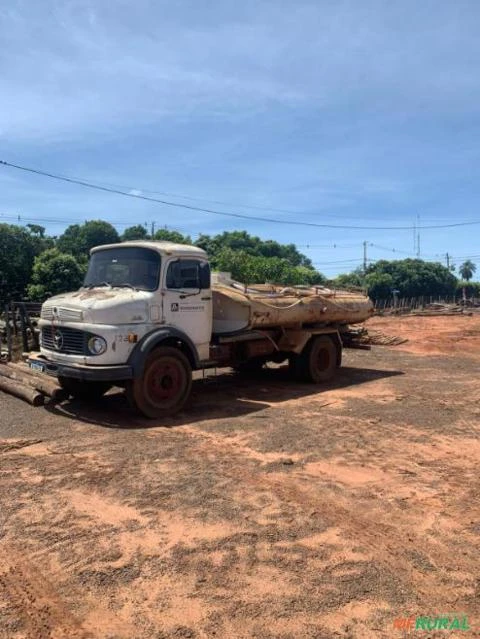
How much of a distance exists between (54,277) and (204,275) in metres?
19.5

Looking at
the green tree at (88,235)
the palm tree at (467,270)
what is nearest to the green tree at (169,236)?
the green tree at (88,235)

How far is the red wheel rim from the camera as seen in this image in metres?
7.85

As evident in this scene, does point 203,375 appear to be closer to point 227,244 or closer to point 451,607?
point 451,607

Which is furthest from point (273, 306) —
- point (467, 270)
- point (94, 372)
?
point (467, 270)

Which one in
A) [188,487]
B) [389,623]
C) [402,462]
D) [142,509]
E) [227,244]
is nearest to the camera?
[389,623]

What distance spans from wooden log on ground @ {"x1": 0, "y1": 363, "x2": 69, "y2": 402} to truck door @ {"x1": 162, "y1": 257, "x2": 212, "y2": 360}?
1.97 metres

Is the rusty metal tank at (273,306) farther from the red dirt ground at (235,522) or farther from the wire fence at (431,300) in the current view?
the wire fence at (431,300)

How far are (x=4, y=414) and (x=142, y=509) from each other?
4225 millimetres

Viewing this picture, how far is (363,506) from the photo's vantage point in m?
4.77

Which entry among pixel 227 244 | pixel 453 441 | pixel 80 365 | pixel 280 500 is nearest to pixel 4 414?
pixel 80 365

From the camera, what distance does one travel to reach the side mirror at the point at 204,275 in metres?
8.85

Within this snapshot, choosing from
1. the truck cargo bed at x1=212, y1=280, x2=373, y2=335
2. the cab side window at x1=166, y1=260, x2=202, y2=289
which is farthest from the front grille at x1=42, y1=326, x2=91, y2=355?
the truck cargo bed at x1=212, y1=280, x2=373, y2=335

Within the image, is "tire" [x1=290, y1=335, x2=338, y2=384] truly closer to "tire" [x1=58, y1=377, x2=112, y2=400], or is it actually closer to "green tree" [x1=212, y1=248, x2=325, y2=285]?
"tire" [x1=58, y1=377, x2=112, y2=400]

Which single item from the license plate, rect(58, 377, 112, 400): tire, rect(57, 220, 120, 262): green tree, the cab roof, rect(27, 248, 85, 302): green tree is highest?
rect(57, 220, 120, 262): green tree
